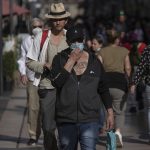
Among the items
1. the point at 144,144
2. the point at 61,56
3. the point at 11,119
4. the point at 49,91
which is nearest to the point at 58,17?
the point at 49,91

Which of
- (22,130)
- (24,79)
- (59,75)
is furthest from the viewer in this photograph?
(22,130)

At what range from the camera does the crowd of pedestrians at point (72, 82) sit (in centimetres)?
740

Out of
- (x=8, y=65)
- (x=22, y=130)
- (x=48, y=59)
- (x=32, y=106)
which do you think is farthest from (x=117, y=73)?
(x=8, y=65)

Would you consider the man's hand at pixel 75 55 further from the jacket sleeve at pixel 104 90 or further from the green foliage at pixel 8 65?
the green foliage at pixel 8 65

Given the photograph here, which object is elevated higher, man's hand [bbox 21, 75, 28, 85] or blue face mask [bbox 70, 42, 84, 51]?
blue face mask [bbox 70, 42, 84, 51]

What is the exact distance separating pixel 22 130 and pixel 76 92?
582 centimetres

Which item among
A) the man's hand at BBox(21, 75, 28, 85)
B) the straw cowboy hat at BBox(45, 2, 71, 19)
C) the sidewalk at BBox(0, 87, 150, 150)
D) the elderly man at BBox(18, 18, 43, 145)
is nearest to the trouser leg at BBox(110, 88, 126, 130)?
the sidewalk at BBox(0, 87, 150, 150)

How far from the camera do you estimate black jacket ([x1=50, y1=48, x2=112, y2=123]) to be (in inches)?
291

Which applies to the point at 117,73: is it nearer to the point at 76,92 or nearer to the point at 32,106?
the point at 32,106

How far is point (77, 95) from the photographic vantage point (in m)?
7.38

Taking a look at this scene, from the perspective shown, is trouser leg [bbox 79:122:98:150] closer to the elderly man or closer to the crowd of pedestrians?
the crowd of pedestrians

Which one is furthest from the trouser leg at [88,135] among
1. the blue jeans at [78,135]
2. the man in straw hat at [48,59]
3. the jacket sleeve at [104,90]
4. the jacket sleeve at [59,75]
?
the man in straw hat at [48,59]

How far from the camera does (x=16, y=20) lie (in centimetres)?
3597

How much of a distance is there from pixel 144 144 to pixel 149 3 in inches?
3422
